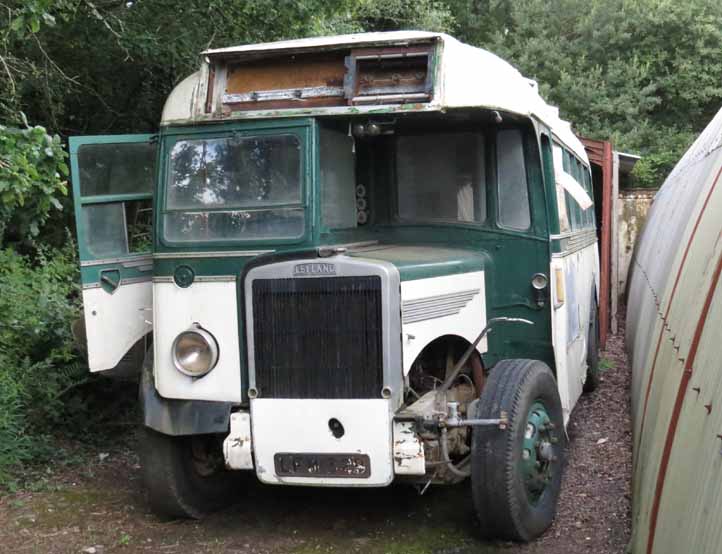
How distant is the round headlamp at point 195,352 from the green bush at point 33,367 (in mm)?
2147

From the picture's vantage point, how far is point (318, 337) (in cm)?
505

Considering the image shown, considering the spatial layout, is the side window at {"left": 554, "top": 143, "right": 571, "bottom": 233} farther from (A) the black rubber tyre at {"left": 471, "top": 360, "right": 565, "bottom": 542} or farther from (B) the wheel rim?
(B) the wheel rim

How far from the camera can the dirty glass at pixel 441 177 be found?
6.00m

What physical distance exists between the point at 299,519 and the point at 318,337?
1.44 meters

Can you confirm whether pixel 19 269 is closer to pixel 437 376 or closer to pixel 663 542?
pixel 437 376

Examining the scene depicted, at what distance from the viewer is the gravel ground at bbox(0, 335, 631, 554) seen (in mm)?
5281

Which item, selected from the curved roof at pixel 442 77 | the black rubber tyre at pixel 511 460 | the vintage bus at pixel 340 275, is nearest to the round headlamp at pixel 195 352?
the vintage bus at pixel 340 275

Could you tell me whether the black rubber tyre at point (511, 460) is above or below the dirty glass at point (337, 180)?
below

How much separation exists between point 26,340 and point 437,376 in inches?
153

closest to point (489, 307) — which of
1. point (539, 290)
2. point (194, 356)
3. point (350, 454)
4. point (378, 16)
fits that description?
point (539, 290)

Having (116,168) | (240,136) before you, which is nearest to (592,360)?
(240,136)

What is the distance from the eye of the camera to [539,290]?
19.3ft

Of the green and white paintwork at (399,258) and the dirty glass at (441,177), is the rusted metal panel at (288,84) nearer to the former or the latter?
the green and white paintwork at (399,258)

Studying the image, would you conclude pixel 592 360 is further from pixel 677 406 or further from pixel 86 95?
pixel 86 95
